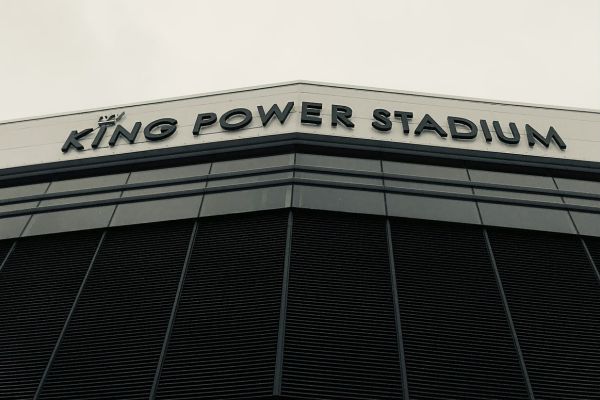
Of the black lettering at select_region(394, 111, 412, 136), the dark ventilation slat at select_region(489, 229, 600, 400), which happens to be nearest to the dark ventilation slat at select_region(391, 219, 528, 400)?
the dark ventilation slat at select_region(489, 229, 600, 400)

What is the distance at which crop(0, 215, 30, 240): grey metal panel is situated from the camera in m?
16.5

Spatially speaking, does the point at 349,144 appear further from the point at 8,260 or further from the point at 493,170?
the point at 8,260

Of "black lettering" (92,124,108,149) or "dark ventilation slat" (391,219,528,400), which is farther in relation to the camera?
"black lettering" (92,124,108,149)

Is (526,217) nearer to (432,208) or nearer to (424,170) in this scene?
(432,208)

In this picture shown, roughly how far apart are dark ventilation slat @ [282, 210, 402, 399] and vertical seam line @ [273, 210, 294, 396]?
0.33 feet

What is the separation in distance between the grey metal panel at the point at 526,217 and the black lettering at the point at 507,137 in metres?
2.71

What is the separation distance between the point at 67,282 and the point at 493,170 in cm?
1245

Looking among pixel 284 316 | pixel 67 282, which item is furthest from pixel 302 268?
pixel 67 282

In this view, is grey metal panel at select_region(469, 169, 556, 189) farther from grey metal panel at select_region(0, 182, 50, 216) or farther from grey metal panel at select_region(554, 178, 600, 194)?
grey metal panel at select_region(0, 182, 50, 216)

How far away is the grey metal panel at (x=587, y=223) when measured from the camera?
15.7 m

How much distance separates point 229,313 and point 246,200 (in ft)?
13.6

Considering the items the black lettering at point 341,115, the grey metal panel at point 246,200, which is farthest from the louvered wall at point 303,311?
the black lettering at point 341,115

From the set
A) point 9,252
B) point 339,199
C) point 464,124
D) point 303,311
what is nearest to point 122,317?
point 303,311

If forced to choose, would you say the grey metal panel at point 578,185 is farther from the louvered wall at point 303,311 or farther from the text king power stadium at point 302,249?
the louvered wall at point 303,311
